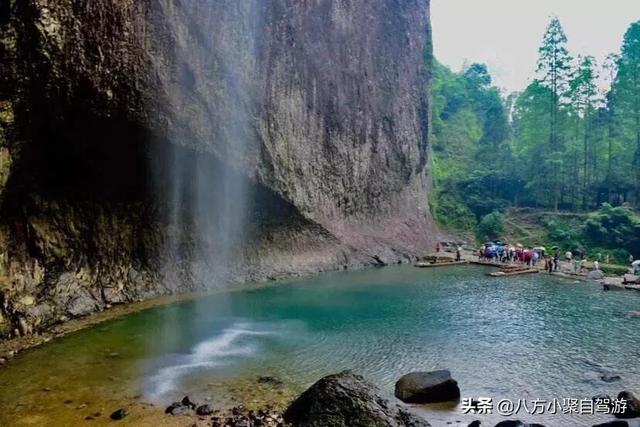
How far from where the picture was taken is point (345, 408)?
8.56m

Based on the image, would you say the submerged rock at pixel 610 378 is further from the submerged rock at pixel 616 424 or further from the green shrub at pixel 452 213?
the green shrub at pixel 452 213

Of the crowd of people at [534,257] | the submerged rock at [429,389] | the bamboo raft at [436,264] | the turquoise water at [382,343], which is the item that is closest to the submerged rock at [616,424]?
the turquoise water at [382,343]

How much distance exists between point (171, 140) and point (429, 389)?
16.1 meters

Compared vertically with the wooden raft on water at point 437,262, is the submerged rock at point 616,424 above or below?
above

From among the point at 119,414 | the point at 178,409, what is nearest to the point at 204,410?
the point at 178,409

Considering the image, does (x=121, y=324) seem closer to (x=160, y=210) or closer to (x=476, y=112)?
(x=160, y=210)

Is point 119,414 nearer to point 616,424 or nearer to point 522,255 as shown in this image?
point 616,424

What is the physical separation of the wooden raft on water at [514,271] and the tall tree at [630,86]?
19550mm

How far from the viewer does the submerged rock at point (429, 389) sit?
10062 millimetres

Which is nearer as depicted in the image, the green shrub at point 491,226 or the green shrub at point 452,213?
the green shrub at point 491,226

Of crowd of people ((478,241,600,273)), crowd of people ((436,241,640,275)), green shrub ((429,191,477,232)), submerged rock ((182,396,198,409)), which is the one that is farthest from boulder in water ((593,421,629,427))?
green shrub ((429,191,477,232))

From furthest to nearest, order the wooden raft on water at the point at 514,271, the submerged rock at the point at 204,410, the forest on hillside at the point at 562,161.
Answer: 1. the forest on hillside at the point at 562,161
2. the wooden raft on water at the point at 514,271
3. the submerged rock at the point at 204,410

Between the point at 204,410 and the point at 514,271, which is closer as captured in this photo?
the point at 204,410

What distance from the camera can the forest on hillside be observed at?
142 ft
